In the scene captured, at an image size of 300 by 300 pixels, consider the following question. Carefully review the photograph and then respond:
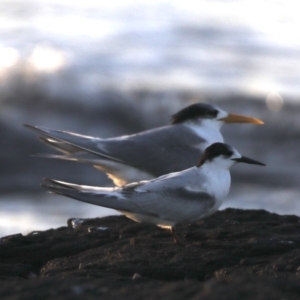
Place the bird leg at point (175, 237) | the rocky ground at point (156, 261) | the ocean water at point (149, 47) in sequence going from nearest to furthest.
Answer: the rocky ground at point (156, 261), the bird leg at point (175, 237), the ocean water at point (149, 47)

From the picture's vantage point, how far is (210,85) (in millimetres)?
14750

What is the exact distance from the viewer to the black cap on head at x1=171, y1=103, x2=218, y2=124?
727cm

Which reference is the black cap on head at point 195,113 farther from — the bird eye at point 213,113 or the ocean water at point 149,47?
the ocean water at point 149,47

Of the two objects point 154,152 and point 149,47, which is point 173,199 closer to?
point 154,152

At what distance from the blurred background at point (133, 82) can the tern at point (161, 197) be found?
11.4 ft

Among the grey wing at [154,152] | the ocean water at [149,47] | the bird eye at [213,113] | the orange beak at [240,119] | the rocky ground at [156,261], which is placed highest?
the ocean water at [149,47]

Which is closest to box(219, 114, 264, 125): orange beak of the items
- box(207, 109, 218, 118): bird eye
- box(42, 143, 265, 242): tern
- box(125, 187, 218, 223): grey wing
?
box(207, 109, 218, 118): bird eye

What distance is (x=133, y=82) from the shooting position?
15039 mm

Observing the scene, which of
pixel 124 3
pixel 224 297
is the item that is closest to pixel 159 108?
pixel 124 3

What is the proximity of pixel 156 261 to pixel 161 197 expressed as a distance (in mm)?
775

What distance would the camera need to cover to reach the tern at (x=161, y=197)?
512 cm

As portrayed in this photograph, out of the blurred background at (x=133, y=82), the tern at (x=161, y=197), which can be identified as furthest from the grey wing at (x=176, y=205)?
the blurred background at (x=133, y=82)

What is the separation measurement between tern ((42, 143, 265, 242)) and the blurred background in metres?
3.49

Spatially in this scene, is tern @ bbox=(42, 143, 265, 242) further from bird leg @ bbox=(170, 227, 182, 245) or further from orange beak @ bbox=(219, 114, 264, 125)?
orange beak @ bbox=(219, 114, 264, 125)
